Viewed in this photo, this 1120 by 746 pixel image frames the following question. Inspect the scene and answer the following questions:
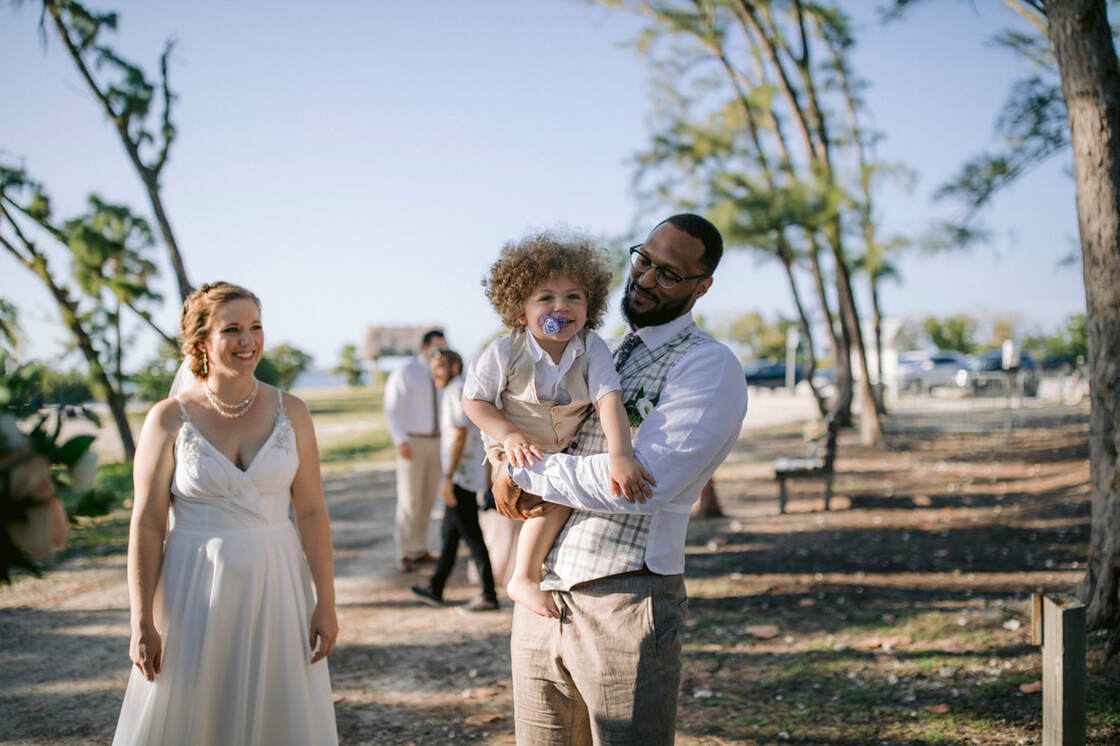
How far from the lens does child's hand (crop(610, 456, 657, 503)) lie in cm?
202

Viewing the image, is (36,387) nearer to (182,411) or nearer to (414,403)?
(182,411)

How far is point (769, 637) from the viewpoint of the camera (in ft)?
18.3

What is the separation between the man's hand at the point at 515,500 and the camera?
2.28 metres

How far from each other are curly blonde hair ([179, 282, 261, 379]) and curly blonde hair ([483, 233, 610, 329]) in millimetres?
1060

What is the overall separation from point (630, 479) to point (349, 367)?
7958cm

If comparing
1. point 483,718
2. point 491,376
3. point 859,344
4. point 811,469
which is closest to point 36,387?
point 491,376

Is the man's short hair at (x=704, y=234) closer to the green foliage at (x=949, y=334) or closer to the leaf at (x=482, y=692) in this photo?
the leaf at (x=482, y=692)

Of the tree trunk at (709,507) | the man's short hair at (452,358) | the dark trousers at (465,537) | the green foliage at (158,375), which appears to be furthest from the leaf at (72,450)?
the green foliage at (158,375)

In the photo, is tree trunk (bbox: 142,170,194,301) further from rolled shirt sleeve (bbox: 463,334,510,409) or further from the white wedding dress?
rolled shirt sleeve (bbox: 463,334,510,409)

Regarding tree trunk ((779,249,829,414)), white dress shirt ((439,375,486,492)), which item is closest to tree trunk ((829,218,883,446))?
tree trunk ((779,249,829,414))

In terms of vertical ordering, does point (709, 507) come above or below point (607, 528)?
below

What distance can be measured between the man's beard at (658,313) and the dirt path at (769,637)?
2624 millimetres

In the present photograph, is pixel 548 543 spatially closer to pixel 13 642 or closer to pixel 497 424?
pixel 497 424

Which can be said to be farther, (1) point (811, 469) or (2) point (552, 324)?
(1) point (811, 469)
